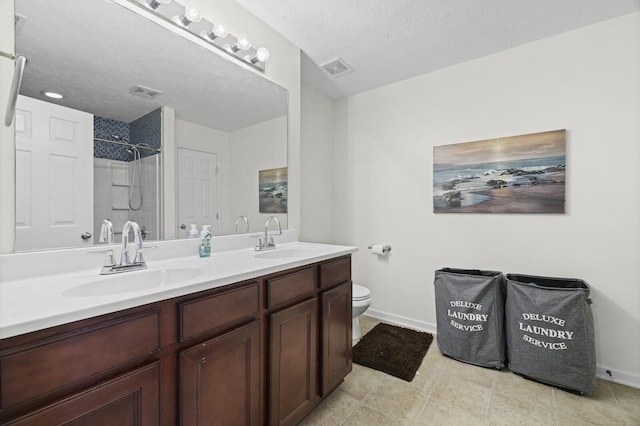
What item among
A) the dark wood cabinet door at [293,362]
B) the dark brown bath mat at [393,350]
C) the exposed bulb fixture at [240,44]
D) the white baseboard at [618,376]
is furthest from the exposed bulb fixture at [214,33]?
the white baseboard at [618,376]

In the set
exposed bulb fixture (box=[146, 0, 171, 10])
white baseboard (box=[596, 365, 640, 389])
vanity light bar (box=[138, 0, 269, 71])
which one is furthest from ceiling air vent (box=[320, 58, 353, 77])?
white baseboard (box=[596, 365, 640, 389])

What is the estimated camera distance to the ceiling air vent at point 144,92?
1.44m

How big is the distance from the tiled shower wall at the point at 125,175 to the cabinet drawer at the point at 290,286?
716mm

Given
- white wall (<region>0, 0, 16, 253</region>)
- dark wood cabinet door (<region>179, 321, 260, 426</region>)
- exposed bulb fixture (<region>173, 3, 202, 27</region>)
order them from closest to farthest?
1. dark wood cabinet door (<region>179, 321, 260, 426</region>)
2. white wall (<region>0, 0, 16, 253</region>)
3. exposed bulb fixture (<region>173, 3, 202, 27</region>)

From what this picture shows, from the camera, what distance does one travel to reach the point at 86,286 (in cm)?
102

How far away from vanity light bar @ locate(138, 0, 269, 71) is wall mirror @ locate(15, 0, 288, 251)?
65 mm

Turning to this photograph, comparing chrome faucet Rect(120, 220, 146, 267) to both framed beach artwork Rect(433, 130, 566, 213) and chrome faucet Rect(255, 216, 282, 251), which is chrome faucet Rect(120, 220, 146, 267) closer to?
chrome faucet Rect(255, 216, 282, 251)

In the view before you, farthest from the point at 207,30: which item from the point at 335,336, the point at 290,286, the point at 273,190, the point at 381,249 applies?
the point at 381,249

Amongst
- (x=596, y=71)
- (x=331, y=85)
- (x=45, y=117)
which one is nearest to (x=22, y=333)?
(x=45, y=117)

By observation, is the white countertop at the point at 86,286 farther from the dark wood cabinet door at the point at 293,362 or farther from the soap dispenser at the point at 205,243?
the dark wood cabinet door at the point at 293,362

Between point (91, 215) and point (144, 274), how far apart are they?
0.39 m

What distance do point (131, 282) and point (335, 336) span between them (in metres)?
1.13

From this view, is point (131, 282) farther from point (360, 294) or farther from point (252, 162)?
point (360, 294)

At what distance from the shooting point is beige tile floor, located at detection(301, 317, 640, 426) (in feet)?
5.15
